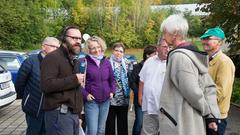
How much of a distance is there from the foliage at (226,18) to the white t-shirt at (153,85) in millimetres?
7227

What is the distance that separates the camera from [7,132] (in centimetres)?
812

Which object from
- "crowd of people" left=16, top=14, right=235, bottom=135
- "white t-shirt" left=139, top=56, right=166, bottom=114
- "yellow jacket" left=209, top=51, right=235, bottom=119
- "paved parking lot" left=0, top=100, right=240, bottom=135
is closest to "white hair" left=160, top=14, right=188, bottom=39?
"crowd of people" left=16, top=14, right=235, bottom=135

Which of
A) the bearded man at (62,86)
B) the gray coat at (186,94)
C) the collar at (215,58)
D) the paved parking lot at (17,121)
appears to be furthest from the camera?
the paved parking lot at (17,121)

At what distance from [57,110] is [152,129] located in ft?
5.35

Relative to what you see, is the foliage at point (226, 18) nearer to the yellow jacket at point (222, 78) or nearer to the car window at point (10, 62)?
the car window at point (10, 62)

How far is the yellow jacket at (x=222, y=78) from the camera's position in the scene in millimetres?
4613

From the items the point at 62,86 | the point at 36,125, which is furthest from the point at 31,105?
the point at 62,86

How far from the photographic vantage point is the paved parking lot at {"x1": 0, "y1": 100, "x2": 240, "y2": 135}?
27.1 ft

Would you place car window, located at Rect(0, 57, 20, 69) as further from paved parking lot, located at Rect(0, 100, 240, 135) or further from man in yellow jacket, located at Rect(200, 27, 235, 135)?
man in yellow jacket, located at Rect(200, 27, 235, 135)

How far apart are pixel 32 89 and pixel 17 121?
4.17m

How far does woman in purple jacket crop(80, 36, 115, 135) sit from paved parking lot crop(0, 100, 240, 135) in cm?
230

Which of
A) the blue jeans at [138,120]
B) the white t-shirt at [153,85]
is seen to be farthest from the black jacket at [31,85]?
the blue jeans at [138,120]

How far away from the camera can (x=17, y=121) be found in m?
9.27

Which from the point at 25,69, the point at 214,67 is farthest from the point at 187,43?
the point at 25,69
